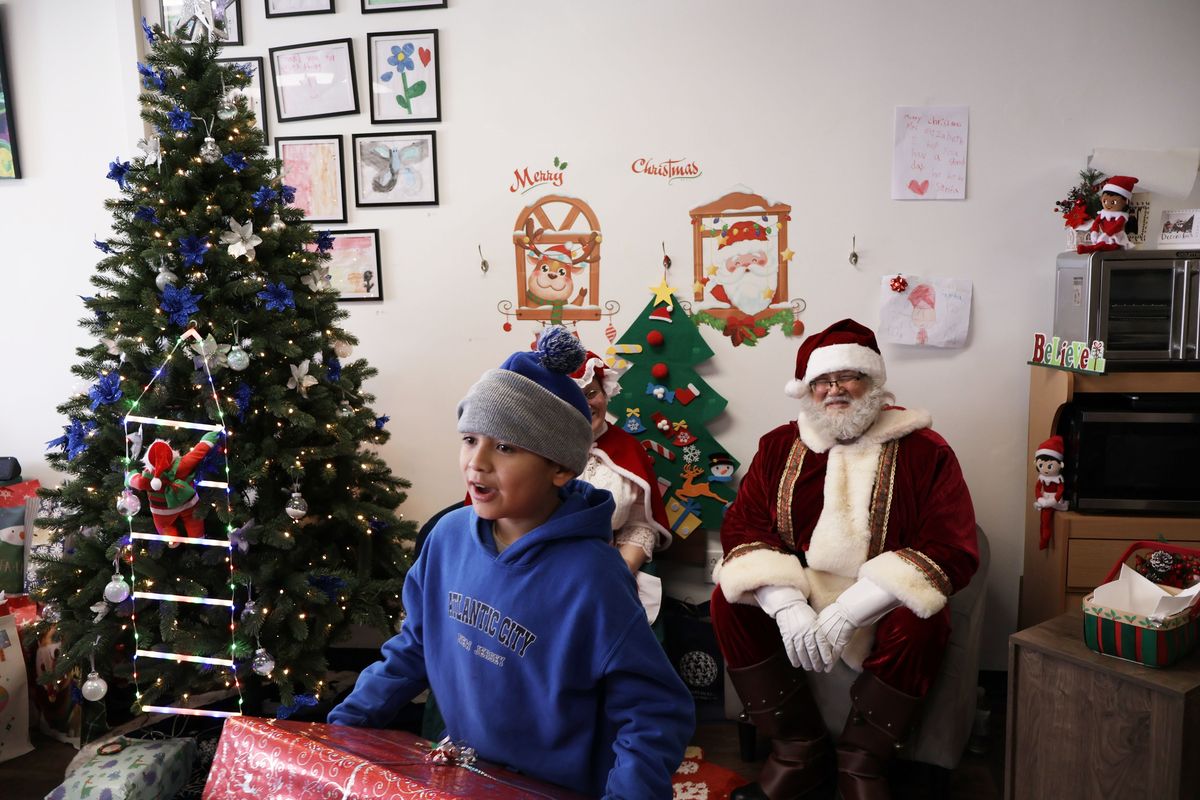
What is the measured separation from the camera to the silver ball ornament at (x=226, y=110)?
2641mm

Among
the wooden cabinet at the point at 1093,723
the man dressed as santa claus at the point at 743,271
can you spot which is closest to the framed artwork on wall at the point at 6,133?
the man dressed as santa claus at the point at 743,271

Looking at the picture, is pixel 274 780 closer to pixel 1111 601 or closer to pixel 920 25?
pixel 1111 601

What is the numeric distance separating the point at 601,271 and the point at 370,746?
2409 millimetres

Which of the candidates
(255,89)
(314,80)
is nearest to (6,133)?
(255,89)

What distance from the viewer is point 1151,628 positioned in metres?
1.93

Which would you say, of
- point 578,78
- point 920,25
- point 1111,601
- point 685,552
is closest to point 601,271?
point 578,78

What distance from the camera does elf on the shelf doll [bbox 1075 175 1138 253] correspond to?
2.86m

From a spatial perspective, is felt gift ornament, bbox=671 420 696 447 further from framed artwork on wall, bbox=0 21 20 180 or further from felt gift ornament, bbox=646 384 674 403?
framed artwork on wall, bbox=0 21 20 180

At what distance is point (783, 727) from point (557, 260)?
1.88 m

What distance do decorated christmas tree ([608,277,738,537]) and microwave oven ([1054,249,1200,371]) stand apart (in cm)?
130

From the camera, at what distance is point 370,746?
122cm

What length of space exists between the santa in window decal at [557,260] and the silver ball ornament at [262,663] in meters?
1.57

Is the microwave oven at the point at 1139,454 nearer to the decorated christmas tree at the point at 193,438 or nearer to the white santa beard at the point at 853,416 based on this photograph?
the white santa beard at the point at 853,416

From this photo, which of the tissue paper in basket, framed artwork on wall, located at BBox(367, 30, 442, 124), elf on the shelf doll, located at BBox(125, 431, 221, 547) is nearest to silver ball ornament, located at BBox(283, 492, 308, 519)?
elf on the shelf doll, located at BBox(125, 431, 221, 547)
